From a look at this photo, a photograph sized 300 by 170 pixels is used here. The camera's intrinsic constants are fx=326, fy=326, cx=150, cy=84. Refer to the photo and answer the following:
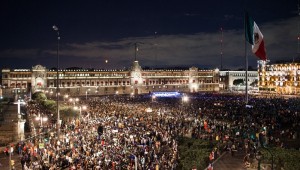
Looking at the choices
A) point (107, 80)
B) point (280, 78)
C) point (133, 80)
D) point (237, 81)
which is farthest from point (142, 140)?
point (237, 81)

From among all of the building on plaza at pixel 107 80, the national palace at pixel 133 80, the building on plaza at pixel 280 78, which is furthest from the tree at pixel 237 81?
the building on plaza at pixel 280 78

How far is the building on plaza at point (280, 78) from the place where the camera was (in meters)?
106

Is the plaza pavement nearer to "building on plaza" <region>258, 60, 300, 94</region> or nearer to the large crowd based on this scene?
the large crowd

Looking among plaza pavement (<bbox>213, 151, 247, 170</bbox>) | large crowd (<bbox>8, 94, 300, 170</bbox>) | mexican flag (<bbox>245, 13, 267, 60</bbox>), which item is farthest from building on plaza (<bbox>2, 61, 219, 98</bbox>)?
mexican flag (<bbox>245, 13, 267, 60</bbox>)

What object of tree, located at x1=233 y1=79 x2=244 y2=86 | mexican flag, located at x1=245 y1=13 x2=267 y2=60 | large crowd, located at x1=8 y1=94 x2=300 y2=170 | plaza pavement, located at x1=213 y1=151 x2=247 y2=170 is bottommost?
plaza pavement, located at x1=213 y1=151 x2=247 y2=170

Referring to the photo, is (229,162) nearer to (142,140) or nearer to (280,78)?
(142,140)

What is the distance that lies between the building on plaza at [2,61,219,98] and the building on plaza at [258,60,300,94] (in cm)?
1942

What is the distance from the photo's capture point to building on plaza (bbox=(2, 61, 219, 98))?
94688 mm

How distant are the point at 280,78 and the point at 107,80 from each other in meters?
60.0

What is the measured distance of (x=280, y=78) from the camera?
113 metres

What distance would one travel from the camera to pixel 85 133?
26.2 metres

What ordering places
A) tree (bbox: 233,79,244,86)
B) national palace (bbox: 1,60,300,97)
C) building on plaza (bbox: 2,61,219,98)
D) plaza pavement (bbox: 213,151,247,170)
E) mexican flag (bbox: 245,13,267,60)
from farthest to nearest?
tree (bbox: 233,79,244,86) < national palace (bbox: 1,60,300,97) < building on plaza (bbox: 2,61,219,98) < plaza pavement (bbox: 213,151,247,170) < mexican flag (bbox: 245,13,267,60)

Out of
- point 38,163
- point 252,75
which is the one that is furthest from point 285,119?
point 252,75

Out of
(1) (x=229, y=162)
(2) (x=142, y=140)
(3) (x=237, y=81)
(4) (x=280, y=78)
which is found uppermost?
(4) (x=280, y=78)
